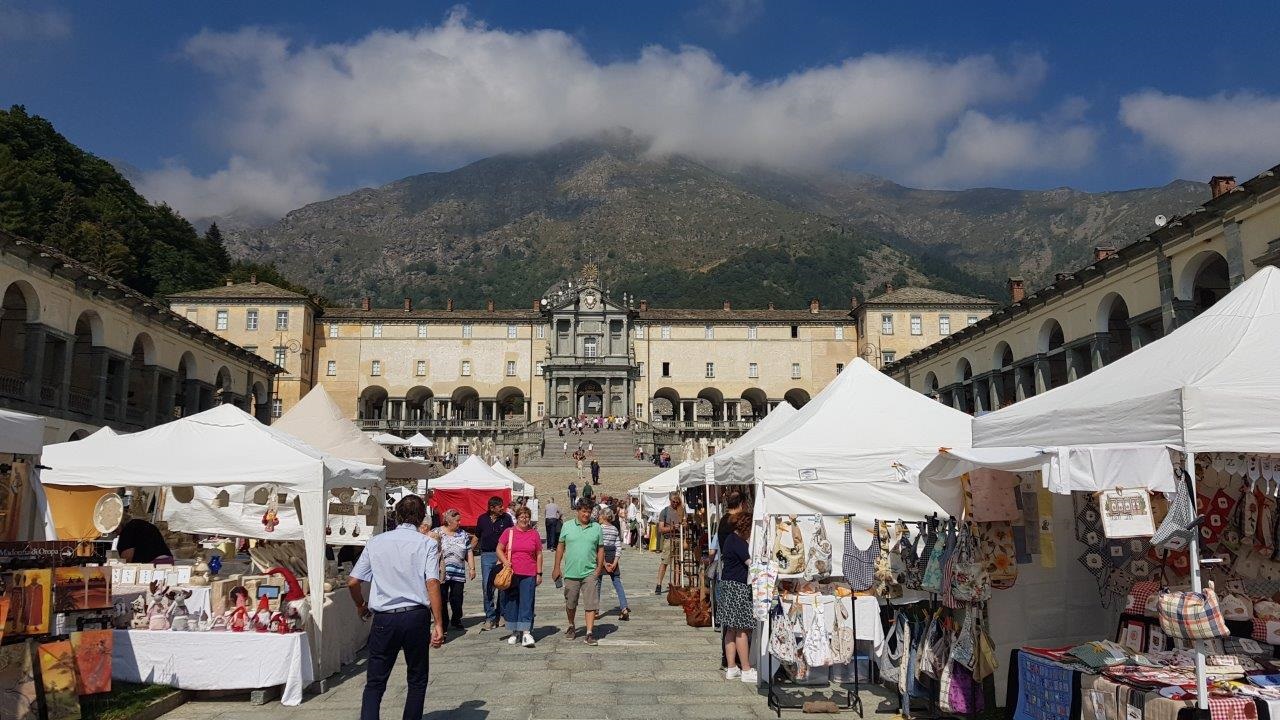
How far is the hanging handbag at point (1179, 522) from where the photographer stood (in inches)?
197

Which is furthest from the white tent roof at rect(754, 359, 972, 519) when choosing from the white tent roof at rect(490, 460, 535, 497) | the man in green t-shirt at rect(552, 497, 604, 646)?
the white tent roof at rect(490, 460, 535, 497)

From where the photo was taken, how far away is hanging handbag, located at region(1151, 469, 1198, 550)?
5.00m

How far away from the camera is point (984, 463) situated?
645cm

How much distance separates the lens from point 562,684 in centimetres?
807

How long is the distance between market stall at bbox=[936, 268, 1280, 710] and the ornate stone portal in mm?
56424

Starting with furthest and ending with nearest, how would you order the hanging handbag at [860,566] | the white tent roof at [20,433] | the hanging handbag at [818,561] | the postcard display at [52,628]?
1. the hanging handbag at [818,561]
2. the hanging handbag at [860,566]
3. the white tent roof at [20,433]
4. the postcard display at [52,628]

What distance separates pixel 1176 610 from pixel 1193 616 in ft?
0.34

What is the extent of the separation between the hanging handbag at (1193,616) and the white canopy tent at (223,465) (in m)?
6.84

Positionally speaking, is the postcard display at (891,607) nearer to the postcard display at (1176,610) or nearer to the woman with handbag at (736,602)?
the woman with handbag at (736,602)

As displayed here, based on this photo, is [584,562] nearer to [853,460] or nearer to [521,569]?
[521,569]

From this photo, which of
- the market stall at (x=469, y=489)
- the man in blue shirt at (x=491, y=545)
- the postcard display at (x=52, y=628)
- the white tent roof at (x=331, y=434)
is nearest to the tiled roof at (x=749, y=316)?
the market stall at (x=469, y=489)

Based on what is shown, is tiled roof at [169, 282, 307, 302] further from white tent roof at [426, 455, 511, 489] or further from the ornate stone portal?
white tent roof at [426, 455, 511, 489]

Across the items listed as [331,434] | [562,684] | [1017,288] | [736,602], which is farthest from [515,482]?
[1017,288]

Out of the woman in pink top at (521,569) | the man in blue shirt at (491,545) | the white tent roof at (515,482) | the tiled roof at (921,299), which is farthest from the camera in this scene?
the tiled roof at (921,299)
